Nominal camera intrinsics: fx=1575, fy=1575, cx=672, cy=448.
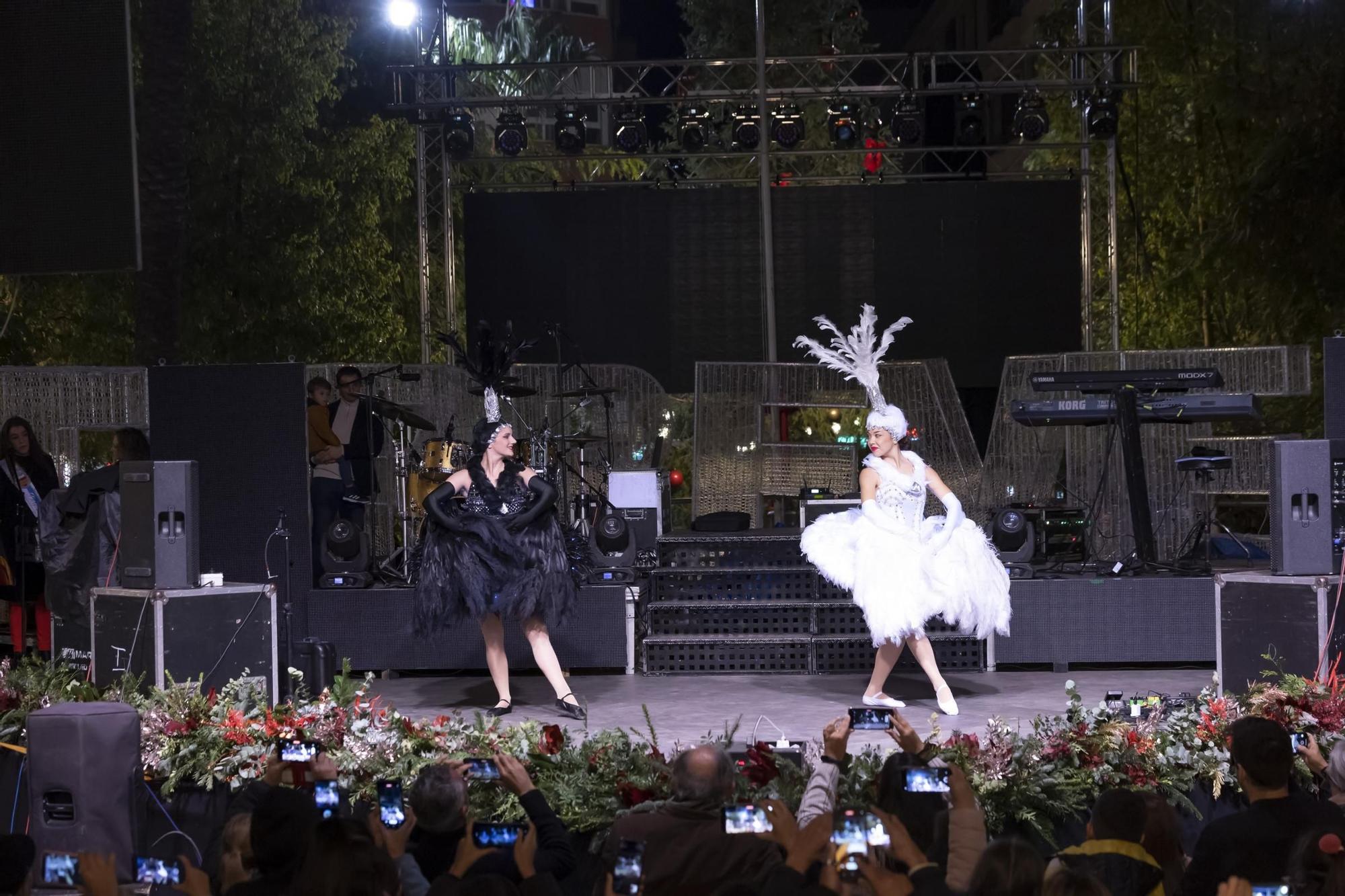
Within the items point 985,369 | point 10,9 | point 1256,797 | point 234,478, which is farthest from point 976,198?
point 1256,797

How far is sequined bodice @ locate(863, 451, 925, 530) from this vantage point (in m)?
8.84

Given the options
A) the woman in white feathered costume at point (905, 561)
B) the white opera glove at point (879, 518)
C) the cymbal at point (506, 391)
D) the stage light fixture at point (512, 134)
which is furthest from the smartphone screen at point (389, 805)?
the stage light fixture at point (512, 134)

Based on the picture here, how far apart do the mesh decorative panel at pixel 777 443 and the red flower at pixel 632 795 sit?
28.1 ft

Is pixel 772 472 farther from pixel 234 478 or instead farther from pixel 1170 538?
pixel 234 478

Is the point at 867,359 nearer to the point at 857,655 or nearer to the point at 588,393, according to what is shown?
the point at 857,655

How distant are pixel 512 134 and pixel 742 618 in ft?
23.6

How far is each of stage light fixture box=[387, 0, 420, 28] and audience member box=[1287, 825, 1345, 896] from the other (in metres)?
13.4

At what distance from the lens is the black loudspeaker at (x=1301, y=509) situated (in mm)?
8000

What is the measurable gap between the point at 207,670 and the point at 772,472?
7600 mm

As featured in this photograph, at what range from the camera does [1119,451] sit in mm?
13898

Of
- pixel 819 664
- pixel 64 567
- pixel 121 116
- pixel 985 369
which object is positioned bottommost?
pixel 819 664

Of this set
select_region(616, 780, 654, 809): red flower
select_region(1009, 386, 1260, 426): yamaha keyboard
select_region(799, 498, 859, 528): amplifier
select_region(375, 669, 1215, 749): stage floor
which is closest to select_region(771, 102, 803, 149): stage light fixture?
select_region(799, 498, 859, 528): amplifier

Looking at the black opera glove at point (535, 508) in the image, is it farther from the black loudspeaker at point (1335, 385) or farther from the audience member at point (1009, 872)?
the audience member at point (1009, 872)

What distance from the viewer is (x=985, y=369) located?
16.4 metres
